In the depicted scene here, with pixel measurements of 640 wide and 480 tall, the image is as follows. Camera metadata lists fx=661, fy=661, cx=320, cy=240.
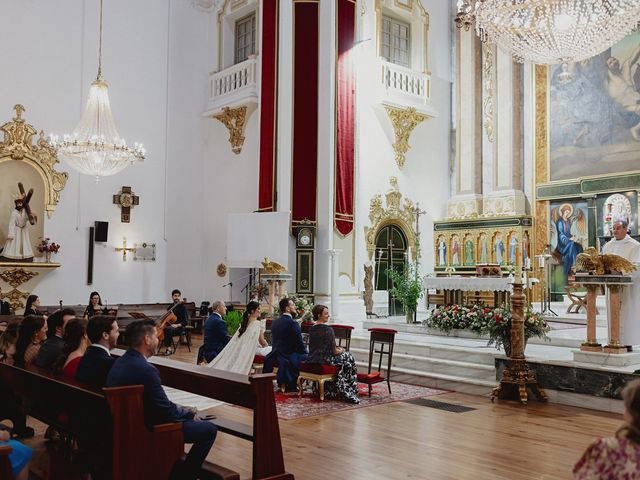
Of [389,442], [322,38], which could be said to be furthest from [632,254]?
[322,38]

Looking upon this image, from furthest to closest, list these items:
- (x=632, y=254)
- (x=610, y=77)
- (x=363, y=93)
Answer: (x=363, y=93) → (x=610, y=77) → (x=632, y=254)

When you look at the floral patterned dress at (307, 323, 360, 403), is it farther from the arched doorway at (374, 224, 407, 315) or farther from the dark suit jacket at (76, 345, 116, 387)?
the arched doorway at (374, 224, 407, 315)

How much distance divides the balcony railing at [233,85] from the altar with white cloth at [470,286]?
6.73 metres

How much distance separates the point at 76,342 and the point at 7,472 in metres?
2.42

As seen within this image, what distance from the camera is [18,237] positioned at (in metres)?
14.8

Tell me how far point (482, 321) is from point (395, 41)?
9501mm

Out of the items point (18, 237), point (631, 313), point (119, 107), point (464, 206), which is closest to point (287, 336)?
point (631, 313)

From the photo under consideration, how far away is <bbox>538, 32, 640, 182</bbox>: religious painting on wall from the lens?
14812 mm

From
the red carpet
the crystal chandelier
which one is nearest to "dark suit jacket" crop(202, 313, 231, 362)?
the red carpet

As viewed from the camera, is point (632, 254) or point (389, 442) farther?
point (632, 254)

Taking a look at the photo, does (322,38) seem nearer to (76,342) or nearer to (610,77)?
(610,77)

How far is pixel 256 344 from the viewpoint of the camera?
9.02m

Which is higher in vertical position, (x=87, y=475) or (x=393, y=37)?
(x=393, y=37)

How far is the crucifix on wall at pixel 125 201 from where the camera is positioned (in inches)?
651
